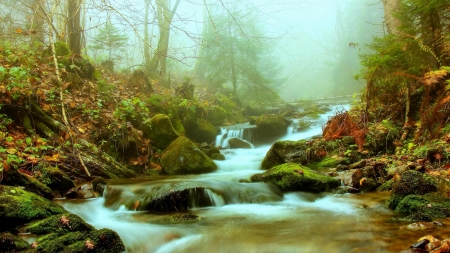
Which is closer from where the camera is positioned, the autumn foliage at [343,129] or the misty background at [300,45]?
the autumn foliage at [343,129]

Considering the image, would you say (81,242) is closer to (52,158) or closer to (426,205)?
(52,158)

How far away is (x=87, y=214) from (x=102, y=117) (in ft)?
13.9

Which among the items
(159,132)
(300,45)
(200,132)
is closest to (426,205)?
(159,132)

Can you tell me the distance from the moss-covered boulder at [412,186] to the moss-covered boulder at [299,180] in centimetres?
148

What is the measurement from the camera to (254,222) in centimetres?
445

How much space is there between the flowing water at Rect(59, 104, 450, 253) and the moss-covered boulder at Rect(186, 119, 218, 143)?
5.81m

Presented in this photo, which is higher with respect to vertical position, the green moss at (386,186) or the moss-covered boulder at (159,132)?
the moss-covered boulder at (159,132)

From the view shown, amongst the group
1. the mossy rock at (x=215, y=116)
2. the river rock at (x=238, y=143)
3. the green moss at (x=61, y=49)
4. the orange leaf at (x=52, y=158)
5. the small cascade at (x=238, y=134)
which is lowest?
the river rock at (x=238, y=143)

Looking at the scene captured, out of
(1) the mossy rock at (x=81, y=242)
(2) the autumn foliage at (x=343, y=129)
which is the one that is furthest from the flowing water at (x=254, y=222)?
(2) the autumn foliage at (x=343, y=129)

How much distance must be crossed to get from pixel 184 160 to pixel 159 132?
58.2 inches

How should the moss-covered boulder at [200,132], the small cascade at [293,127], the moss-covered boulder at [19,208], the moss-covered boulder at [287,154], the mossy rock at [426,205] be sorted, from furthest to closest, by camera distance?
the small cascade at [293,127] → the moss-covered boulder at [200,132] → the moss-covered boulder at [287,154] → the mossy rock at [426,205] → the moss-covered boulder at [19,208]

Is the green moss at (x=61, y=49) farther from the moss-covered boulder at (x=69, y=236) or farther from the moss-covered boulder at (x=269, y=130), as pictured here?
the moss-covered boulder at (x=69, y=236)

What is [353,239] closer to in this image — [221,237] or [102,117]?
[221,237]

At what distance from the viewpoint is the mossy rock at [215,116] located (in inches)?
594
